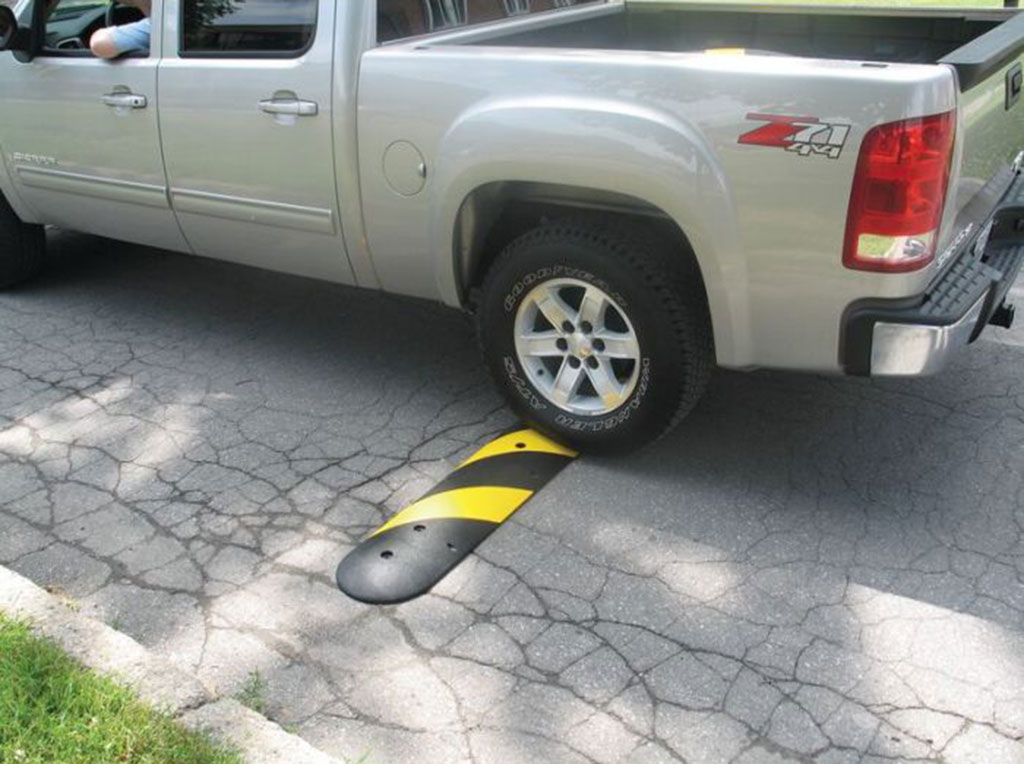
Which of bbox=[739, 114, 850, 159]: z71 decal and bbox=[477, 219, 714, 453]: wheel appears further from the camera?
bbox=[477, 219, 714, 453]: wheel

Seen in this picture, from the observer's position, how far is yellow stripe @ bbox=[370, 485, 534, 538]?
3.42m

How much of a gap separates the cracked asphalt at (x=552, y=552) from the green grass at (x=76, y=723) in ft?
0.93

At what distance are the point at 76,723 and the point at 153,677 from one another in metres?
0.21

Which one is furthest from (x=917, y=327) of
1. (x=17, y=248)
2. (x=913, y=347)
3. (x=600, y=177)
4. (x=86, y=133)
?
(x=17, y=248)

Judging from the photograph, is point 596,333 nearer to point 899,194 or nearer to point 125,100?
point 899,194

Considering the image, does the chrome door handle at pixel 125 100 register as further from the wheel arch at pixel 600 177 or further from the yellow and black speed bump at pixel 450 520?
the yellow and black speed bump at pixel 450 520

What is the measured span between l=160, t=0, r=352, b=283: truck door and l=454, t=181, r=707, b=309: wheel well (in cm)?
57

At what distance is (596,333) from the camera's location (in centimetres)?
356

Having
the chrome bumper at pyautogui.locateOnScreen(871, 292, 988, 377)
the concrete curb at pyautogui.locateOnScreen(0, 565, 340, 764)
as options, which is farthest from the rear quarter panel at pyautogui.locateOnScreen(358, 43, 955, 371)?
the concrete curb at pyautogui.locateOnScreen(0, 565, 340, 764)

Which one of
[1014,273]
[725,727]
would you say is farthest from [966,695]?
[1014,273]

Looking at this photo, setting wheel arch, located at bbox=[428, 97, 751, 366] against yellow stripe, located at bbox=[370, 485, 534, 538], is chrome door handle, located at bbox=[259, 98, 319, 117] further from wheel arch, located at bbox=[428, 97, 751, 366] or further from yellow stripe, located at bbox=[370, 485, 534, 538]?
yellow stripe, located at bbox=[370, 485, 534, 538]

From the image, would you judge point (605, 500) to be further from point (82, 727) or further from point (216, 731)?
point (82, 727)

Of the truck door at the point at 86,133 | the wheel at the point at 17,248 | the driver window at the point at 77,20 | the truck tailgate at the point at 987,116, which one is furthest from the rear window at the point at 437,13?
the wheel at the point at 17,248

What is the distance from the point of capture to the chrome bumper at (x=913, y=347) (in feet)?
9.66
